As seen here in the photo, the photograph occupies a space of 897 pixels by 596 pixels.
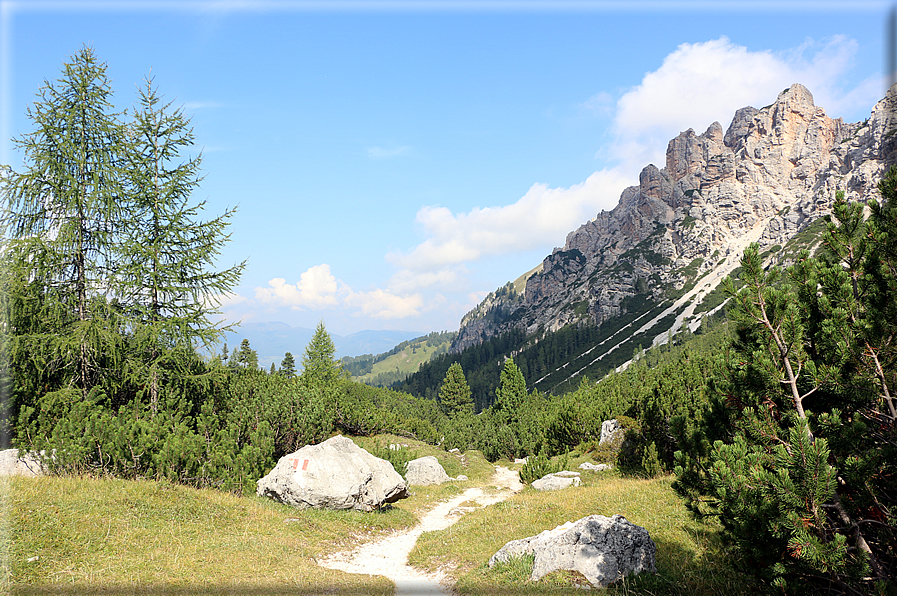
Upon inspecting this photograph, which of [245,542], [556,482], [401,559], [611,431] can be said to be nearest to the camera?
[245,542]

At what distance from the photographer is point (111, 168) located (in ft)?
51.4

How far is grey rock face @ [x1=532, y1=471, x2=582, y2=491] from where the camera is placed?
1906 centimetres

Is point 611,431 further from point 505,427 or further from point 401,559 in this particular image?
point 401,559

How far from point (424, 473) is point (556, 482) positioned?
260 inches

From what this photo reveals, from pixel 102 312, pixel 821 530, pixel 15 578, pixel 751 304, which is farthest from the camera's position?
pixel 102 312

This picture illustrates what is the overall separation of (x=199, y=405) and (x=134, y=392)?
2.17 metres

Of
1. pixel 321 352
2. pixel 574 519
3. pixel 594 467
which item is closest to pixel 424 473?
pixel 594 467

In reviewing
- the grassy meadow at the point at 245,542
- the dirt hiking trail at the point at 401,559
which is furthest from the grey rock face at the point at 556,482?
the grassy meadow at the point at 245,542

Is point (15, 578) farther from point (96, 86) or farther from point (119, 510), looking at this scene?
point (96, 86)

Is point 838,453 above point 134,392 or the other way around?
the other way around

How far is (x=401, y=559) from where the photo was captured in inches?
Answer: 452

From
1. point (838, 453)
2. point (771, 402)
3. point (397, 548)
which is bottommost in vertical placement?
point (397, 548)

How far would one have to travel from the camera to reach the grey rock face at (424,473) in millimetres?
21609

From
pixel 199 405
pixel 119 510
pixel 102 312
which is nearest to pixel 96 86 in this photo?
pixel 102 312
